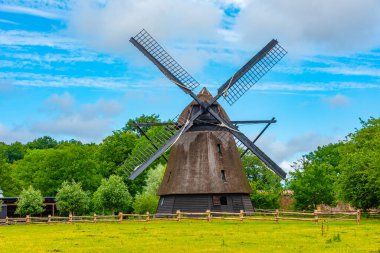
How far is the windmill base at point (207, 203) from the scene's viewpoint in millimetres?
46844

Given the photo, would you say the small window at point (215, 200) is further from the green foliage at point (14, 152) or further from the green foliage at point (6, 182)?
the green foliage at point (14, 152)

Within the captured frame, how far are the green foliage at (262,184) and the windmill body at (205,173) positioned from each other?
22.1 metres

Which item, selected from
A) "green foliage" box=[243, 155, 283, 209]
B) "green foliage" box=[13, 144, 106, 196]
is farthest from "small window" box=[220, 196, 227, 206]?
"green foliage" box=[13, 144, 106, 196]

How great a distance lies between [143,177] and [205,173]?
30193 millimetres

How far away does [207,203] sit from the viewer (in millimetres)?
46688

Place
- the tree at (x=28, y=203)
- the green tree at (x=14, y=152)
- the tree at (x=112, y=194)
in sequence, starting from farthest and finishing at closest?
the green tree at (x=14, y=152) < the tree at (x=28, y=203) < the tree at (x=112, y=194)

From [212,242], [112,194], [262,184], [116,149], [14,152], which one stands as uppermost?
[14,152]

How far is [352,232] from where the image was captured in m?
32.5

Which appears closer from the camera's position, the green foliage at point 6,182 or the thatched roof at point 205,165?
the thatched roof at point 205,165

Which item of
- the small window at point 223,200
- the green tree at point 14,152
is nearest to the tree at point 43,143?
the green tree at point 14,152

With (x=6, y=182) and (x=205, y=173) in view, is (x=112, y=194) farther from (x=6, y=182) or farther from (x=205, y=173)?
(x=6, y=182)

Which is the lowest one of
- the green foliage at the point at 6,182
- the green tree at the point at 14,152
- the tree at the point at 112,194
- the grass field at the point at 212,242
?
the grass field at the point at 212,242

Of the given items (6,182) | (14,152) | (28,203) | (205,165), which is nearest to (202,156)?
(205,165)

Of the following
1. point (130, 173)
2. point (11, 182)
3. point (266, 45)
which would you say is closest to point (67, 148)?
point (11, 182)
